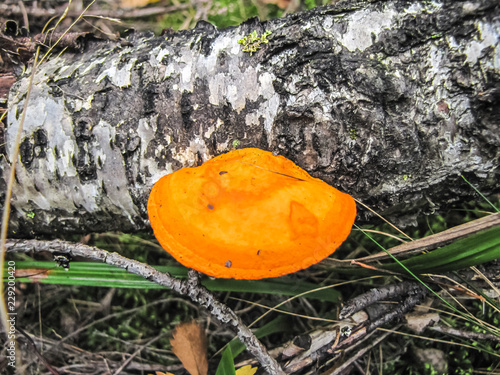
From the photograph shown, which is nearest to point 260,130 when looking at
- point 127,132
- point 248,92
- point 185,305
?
point 248,92

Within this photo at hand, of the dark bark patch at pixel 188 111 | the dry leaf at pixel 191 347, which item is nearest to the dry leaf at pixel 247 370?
the dry leaf at pixel 191 347

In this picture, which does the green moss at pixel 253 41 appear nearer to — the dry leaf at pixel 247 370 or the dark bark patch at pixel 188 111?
the dark bark patch at pixel 188 111

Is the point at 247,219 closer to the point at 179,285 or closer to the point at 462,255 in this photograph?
the point at 179,285

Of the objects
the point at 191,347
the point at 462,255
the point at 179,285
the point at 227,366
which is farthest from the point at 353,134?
the point at 191,347

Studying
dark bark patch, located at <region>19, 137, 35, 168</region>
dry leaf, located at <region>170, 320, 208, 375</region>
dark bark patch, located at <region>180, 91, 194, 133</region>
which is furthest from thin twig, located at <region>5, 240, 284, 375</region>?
dark bark patch, located at <region>180, 91, 194, 133</region>

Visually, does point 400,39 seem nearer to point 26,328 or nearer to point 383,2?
point 383,2

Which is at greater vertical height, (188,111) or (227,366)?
(188,111)
